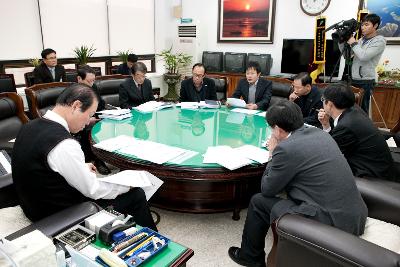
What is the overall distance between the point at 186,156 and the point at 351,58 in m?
2.98

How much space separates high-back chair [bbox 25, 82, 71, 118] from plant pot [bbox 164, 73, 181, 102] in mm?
3291

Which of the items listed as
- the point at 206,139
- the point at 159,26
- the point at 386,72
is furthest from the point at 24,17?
the point at 386,72

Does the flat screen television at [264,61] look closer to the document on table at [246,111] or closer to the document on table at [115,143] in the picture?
the document on table at [246,111]

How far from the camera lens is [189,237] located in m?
2.11

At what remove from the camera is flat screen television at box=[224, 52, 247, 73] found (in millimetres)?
5703

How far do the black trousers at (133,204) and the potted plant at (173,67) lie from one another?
15.3 feet

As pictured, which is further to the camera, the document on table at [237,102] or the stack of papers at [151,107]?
the document on table at [237,102]

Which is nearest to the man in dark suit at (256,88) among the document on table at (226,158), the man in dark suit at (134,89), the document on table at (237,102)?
the document on table at (237,102)

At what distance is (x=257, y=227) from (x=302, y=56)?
4.08 m

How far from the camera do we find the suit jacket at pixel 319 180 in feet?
4.73

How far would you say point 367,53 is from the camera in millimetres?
3510

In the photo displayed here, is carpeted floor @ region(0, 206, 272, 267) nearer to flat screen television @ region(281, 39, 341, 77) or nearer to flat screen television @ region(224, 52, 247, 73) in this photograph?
flat screen television @ region(281, 39, 341, 77)

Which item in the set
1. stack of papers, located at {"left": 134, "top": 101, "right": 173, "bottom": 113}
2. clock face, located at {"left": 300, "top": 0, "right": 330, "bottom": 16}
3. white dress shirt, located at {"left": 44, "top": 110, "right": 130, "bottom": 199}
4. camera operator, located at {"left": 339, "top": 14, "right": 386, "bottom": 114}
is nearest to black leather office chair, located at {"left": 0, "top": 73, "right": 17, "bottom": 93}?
stack of papers, located at {"left": 134, "top": 101, "right": 173, "bottom": 113}

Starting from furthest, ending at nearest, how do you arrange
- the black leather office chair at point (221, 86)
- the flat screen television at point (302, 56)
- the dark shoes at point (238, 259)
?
the flat screen television at point (302, 56) → the black leather office chair at point (221, 86) → the dark shoes at point (238, 259)
